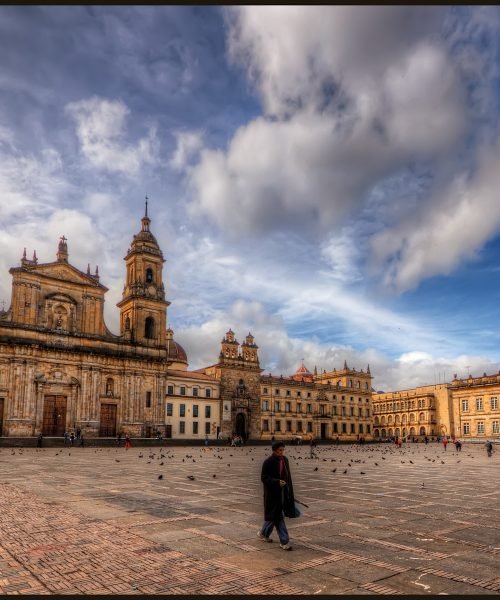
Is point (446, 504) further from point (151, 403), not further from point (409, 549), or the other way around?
point (151, 403)

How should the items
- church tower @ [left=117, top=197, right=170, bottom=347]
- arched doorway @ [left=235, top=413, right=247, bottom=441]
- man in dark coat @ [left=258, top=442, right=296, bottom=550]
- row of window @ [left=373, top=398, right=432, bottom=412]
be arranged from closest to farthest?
man in dark coat @ [left=258, top=442, right=296, bottom=550], church tower @ [left=117, top=197, right=170, bottom=347], arched doorway @ [left=235, top=413, right=247, bottom=441], row of window @ [left=373, top=398, right=432, bottom=412]

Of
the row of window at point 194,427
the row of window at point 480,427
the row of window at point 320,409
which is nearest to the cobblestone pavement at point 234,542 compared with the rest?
the row of window at point 194,427

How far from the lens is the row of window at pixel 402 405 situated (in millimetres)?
97750

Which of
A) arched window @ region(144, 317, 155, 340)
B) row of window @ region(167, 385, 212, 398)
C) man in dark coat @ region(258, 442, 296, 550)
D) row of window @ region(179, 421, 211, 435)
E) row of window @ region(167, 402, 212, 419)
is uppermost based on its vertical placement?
arched window @ region(144, 317, 155, 340)

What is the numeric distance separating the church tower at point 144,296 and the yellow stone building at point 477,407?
52770 mm

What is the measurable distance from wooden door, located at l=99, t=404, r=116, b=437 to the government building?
0.34 ft

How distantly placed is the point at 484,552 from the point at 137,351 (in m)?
54.1

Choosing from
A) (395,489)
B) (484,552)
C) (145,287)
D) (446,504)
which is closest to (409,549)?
(484,552)

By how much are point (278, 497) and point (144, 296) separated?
5444 cm

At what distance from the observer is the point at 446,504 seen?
1277 cm

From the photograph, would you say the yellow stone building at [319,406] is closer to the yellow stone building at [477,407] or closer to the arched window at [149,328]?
the yellow stone building at [477,407]

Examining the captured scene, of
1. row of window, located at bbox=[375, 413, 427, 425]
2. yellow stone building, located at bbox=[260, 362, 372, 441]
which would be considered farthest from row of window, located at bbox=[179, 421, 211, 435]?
row of window, located at bbox=[375, 413, 427, 425]

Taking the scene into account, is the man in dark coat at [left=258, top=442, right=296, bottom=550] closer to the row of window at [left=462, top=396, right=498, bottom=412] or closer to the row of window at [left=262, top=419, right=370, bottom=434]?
the row of window at [left=262, top=419, right=370, bottom=434]

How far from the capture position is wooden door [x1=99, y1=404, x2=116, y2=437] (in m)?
55.1
